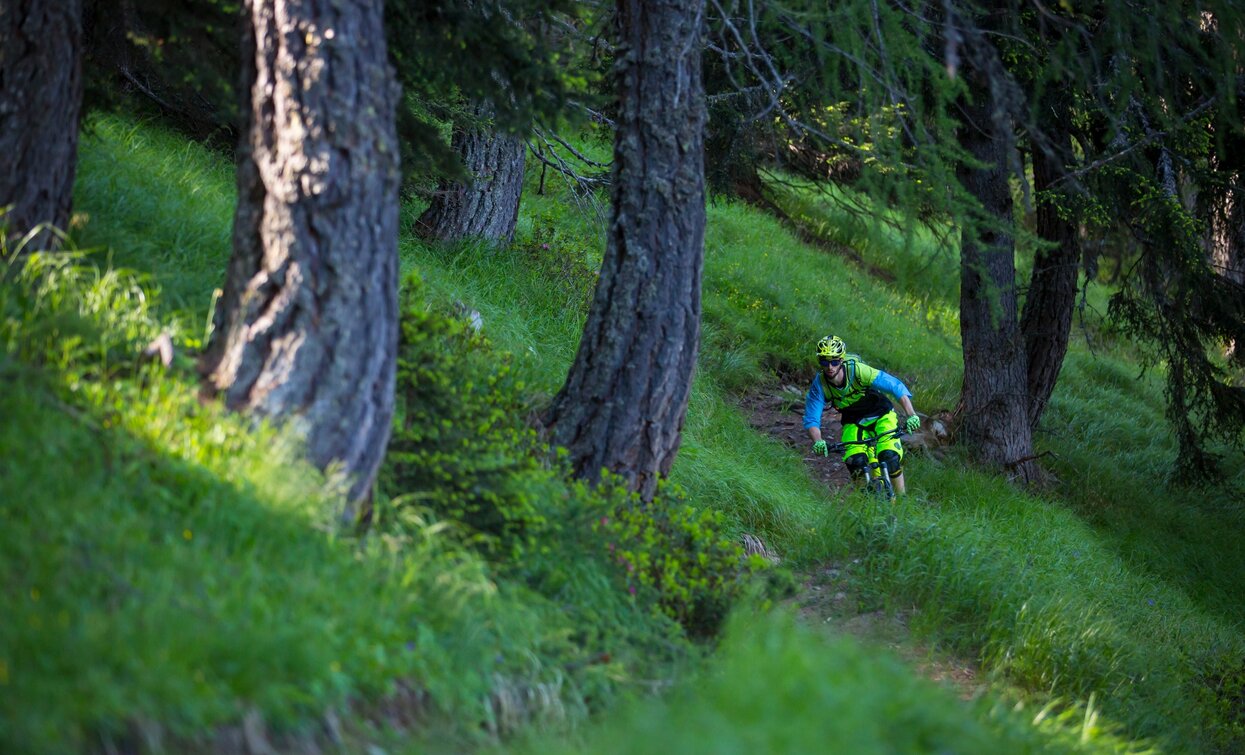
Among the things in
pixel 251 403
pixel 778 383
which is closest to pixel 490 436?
pixel 251 403

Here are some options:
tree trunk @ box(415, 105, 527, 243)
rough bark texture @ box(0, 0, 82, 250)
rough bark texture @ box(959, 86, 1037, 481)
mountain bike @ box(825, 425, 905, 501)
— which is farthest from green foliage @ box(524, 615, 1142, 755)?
rough bark texture @ box(959, 86, 1037, 481)

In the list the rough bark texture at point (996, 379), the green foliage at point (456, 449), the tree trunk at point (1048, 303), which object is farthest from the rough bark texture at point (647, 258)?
the tree trunk at point (1048, 303)

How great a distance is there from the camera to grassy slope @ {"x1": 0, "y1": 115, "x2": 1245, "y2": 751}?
3.13m

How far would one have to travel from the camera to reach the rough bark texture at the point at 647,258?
18.9ft

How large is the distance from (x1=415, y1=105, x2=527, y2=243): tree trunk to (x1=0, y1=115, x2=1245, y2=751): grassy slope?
1.07 ft

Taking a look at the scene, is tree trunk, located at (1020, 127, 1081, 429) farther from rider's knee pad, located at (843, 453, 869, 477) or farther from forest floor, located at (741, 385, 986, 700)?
forest floor, located at (741, 385, 986, 700)

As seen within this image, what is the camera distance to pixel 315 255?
14.0 feet

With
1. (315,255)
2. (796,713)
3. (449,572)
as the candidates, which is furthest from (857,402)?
(796,713)

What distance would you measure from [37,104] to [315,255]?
1.69m

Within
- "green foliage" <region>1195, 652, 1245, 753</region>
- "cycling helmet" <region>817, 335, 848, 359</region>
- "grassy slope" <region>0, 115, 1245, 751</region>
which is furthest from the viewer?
"cycling helmet" <region>817, 335, 848, 359</region>

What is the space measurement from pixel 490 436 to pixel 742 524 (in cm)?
338

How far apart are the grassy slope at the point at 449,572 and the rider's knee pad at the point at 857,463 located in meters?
0.42

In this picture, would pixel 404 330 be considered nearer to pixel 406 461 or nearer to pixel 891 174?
pixel 406 461

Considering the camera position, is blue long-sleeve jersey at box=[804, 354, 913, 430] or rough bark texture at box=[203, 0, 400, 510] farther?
blue long-sleeve jersey at box=[804, 354, 913, 430]
